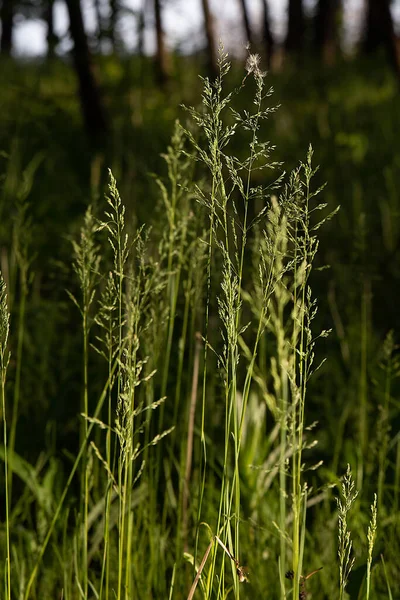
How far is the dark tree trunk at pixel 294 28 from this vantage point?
582 inches

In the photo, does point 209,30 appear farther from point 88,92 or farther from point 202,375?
point 202,375

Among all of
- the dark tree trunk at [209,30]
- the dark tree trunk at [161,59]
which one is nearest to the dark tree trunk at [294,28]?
the dark tree trunk at [161,59]

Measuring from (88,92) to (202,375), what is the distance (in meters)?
4.99

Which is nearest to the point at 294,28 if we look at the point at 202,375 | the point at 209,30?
the point at 209,30

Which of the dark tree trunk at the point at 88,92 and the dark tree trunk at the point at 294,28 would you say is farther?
the dark tree trunk at the point at 294,28

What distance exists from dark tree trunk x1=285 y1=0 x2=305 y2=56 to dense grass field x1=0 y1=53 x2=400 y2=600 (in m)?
9.18

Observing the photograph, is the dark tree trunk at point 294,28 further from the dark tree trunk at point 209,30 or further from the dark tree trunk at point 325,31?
the dark tree trunk at point 209,30

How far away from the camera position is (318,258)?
4.46m

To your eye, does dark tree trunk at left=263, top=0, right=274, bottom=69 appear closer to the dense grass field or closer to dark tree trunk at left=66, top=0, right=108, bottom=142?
dark tree trunk at left=66, top=0, right=108, bottom=142

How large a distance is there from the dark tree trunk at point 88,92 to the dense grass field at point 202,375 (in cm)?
35

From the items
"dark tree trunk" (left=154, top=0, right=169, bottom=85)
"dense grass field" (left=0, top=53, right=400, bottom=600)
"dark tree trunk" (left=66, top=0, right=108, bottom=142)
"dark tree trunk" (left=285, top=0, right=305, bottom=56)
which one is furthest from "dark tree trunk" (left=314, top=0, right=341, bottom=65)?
"dense grass field" (left=0, top=53, right=400, bottom=600)

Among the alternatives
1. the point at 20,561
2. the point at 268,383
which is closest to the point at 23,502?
the point at 20,561

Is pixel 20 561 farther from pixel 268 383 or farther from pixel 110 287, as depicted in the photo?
pixel 268 383

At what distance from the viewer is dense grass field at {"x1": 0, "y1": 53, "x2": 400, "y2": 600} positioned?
1023 mm
